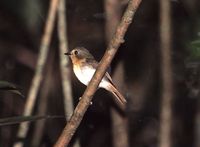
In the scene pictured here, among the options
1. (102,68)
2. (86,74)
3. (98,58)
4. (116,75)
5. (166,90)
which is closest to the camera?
(102,68)

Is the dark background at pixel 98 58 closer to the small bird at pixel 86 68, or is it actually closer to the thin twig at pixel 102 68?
the small bird at pixel 86 68

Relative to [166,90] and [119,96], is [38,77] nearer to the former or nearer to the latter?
[119,96]

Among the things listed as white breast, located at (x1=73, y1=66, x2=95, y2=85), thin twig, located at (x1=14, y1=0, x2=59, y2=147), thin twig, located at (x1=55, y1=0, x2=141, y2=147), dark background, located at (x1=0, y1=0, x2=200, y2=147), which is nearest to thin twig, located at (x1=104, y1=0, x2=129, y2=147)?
white breast, located at (x1=73, y1=66, x2=95, y2=85)

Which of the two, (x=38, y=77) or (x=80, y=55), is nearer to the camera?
(x=38, y=77)

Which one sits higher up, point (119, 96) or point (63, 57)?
point (63, 57)

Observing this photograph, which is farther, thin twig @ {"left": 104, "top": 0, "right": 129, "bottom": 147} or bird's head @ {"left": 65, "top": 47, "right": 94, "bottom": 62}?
bird's head @ {"left": 65, "top": 47, "right": 94, "bottom": 62}

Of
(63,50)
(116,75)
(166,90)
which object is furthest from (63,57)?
(166,90)

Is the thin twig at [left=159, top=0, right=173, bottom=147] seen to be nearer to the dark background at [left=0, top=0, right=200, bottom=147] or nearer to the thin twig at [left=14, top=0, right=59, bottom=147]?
the thin twig at [left=14, top=0, right=59, bottom=147]
